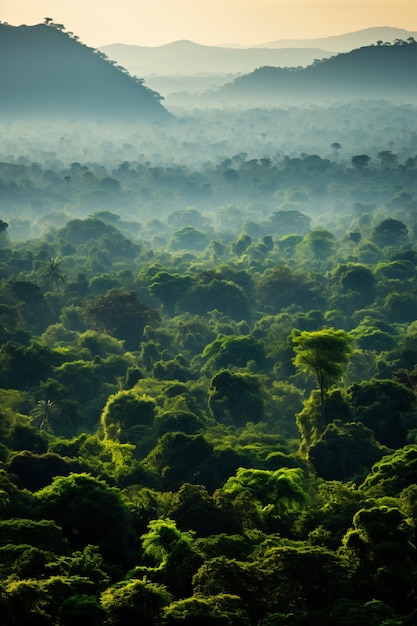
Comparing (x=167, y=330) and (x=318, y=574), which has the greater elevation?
(x=318, y=574)

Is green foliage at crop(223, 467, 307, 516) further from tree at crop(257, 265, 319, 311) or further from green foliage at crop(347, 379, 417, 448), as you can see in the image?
tree at crop(257, 265, 319, 311)

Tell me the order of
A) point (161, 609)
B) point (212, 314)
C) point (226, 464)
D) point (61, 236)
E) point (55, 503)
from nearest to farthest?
point (161, 609) → point (55, 503) → point (226, 464) → point (212, 314) → point (61, 236)

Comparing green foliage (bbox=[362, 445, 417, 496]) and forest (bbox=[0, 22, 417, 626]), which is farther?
green foliage (bbox=[362, 445, 417, 496])

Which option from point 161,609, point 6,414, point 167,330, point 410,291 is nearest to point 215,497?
point 161,609

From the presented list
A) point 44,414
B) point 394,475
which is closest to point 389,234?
point 44,414

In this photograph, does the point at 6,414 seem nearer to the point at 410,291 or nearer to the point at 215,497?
the point at 215,497

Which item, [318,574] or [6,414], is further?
[6,414]

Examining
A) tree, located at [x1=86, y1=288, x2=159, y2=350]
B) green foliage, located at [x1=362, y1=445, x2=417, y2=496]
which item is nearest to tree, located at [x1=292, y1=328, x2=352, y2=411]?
green foliage, located at [x1=362, y1=445, x2=417, y2=496]
